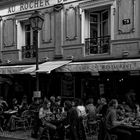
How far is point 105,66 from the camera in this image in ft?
43.7

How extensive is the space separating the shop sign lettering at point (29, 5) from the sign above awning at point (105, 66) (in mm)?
3663

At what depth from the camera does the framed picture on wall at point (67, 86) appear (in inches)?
632

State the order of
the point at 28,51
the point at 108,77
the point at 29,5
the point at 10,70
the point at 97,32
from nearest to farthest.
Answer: the point at 108,77 < the point at 97,32 < the point at 10,70 < the point at 29,5 < the point at 28,51

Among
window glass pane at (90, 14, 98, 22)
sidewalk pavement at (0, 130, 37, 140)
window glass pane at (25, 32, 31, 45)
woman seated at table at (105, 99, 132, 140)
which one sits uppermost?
window glass pane at (90, 14, 98, 22)

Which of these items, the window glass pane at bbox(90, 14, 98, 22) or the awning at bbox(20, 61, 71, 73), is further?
the window glass pane at bbox(90, 14, 98, 22)

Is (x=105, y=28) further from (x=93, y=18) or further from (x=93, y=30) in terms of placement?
(x=93, y=18)

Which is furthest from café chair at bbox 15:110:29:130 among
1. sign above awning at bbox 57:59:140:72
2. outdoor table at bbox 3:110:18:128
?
sign above awning at bbox 57:59:140:72

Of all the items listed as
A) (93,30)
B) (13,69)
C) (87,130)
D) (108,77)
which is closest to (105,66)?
(108,77)

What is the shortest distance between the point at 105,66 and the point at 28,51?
18.8ft

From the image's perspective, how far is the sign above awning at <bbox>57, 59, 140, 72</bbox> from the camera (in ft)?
41.5

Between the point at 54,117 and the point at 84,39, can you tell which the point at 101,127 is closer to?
the point at 54,117

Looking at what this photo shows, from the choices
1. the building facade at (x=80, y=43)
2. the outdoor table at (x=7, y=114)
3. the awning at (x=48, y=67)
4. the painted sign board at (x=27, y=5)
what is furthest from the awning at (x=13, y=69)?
the painted sign board at (x=27, y=5)

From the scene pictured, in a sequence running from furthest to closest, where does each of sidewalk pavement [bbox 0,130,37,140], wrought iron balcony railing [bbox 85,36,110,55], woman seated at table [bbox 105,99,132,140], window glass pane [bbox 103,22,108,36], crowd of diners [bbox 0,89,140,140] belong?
window glass pane [bbox 103,22,108,36] → wrought iron balcony railing [bbox 85,36,110,55] → sidewalk pavement [bbox 0,130,37,140] → crowd of diners [bbox 0,89,140,140] → woman seated at table [bbox 105,99,132,140]

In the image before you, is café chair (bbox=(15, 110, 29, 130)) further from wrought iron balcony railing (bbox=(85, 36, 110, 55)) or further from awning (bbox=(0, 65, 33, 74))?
wrought iron balcony railing (bbox=(85, 36, 110, 55))
